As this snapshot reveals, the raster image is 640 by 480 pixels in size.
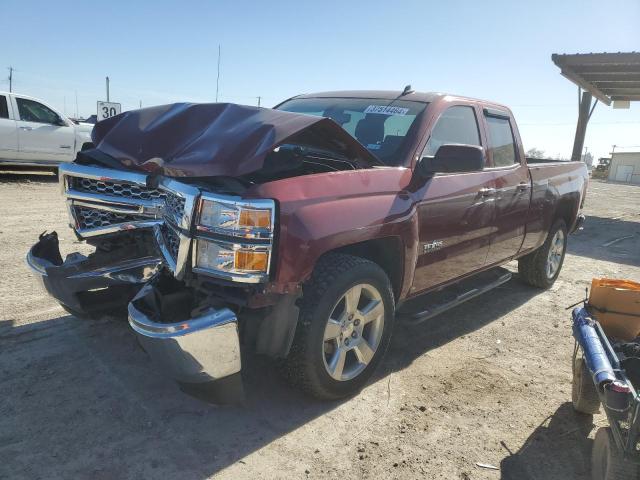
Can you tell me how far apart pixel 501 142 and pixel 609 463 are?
10.4ft

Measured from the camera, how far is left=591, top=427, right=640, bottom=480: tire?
216cm

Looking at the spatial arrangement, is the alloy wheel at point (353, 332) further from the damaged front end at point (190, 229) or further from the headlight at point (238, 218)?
the headlight at point (238, 218)

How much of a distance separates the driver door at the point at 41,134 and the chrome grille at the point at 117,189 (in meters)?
9.70

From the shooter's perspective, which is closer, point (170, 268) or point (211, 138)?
point (170, 268)

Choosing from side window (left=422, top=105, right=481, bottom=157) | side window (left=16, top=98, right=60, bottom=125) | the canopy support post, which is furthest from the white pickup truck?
the canopy support post

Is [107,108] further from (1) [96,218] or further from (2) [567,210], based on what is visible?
(2) [567,210]

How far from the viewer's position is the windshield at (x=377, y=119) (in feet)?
11.9

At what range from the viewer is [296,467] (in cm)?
253

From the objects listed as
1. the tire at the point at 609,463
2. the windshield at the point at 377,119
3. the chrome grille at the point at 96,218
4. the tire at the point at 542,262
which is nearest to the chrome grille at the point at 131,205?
the chrome grille at the point at 96,218

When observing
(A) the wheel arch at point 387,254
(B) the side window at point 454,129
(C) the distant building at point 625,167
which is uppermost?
(B) the side window at point 454,129

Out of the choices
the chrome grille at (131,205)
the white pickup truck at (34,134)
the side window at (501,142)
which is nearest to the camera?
the chrome grille at (131,205)

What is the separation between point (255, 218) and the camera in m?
2.47

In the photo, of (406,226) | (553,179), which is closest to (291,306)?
(406,226)

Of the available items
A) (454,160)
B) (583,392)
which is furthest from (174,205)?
(583,392)
